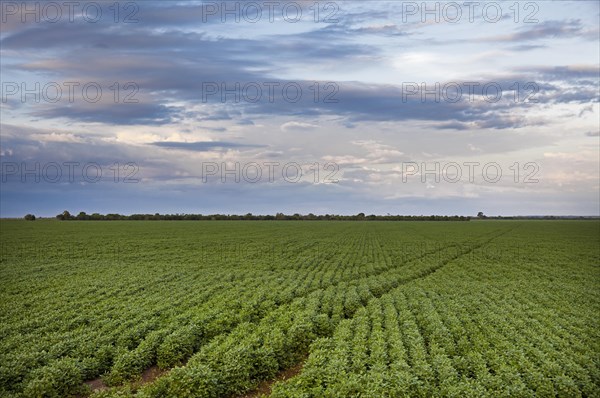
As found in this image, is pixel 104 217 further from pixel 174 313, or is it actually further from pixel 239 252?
pixel 174 313

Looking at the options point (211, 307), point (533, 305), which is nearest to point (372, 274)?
point (533, 305)

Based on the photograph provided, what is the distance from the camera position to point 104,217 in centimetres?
17350

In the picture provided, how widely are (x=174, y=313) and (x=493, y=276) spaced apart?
26.6 metres

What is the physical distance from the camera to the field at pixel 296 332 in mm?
14156

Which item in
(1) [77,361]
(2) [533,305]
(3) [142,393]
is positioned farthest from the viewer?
(2) [533,305]

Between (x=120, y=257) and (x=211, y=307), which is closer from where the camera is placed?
(x=211, y=307)

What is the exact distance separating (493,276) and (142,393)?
104 feet

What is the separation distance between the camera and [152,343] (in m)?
17.5

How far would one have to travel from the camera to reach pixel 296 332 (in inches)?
747

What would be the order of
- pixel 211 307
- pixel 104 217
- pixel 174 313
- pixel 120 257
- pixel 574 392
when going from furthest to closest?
pixel 104 217, pixel 120 257, pixel 211 307, pixel 174 313, pixel 574 392

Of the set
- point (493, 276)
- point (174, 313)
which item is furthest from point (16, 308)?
point (493, 276)

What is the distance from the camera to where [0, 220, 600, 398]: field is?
14156 millimetres

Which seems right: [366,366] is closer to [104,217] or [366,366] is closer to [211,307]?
[211,307]

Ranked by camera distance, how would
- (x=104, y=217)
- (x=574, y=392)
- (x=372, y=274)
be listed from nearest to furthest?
1. (x=574, y=392)
2. (x=372, y=274)
3. (x=104, y=217)
